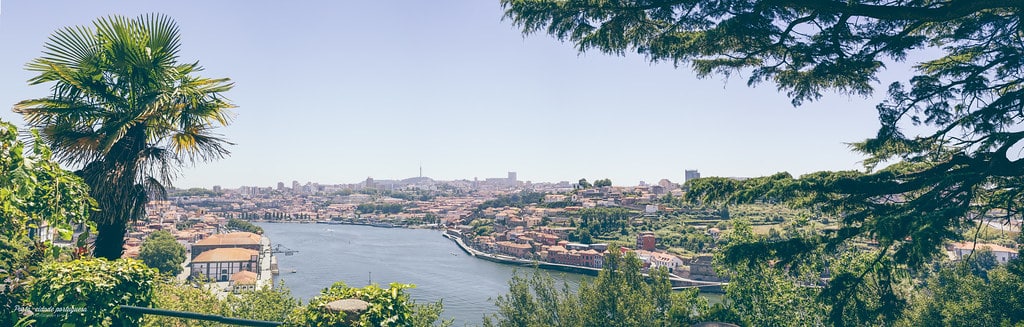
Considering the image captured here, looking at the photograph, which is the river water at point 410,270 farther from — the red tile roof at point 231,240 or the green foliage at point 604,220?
the green foliage at point 604,220

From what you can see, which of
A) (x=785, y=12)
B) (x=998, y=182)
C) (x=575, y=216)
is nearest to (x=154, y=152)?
(x=785, y=12)

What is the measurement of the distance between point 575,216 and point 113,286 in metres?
61.9

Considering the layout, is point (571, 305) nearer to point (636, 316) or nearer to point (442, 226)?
point (636, 316)

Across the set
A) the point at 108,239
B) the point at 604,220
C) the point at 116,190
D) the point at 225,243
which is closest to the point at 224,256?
the point at 225,243

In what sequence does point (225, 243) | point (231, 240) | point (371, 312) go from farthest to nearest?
point (231, 240)
point (225, 243)
point (371, 312)

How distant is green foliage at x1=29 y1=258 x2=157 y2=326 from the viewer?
5.98ft

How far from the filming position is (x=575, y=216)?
6297 cm

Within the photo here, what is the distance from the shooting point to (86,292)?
6.15 ft

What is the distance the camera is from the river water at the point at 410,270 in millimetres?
27906

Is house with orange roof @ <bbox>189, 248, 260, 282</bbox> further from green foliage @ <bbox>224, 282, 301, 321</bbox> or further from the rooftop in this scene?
green foliage @ <bbox>224, 282, 301, 321</bbox>

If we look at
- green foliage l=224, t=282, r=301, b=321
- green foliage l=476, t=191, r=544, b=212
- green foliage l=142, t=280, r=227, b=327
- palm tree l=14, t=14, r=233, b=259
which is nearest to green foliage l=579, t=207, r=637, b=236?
green foliage l=476, t=191, r=544, b=212

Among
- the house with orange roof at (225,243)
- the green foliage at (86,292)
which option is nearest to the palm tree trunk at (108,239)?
the green foliage at (86,292)

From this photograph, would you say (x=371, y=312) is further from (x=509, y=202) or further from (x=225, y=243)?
(x=509, y=202)

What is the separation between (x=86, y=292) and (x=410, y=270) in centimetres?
3721
